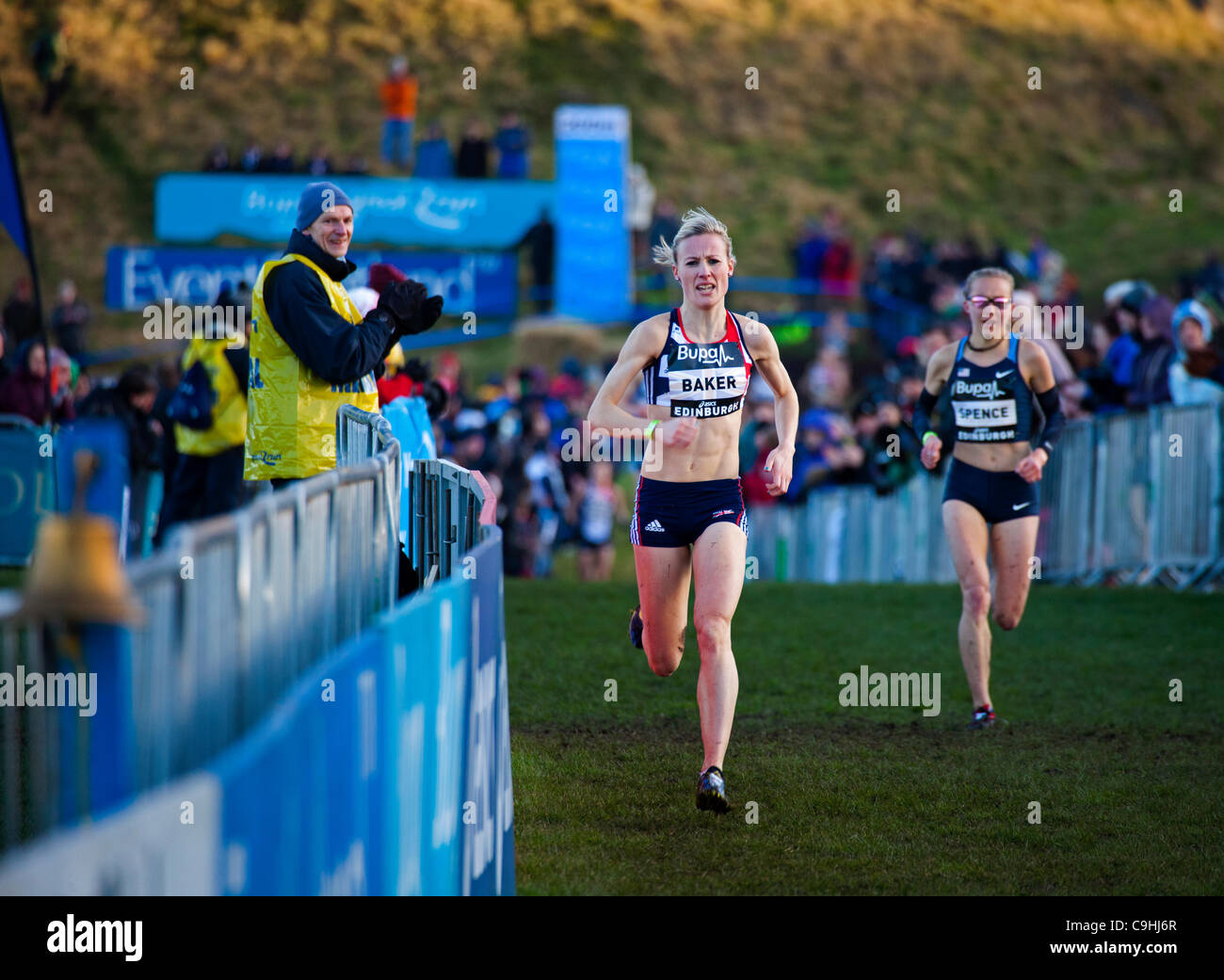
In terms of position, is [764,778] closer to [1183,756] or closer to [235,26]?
[1183,756]

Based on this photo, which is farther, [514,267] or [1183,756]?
[514,267]

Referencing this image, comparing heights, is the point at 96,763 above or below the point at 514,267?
below

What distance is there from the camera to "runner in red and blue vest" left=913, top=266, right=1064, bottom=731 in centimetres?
882

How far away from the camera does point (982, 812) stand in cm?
670

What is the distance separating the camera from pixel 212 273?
34.5 m

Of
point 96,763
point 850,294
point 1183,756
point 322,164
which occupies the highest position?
point 322,164

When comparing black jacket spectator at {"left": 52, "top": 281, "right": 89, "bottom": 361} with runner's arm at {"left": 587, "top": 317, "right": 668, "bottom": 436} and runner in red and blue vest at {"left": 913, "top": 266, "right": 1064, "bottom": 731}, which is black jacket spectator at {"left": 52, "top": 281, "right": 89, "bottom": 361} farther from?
runner's arm at {"left": 587, "top": 317, "right": 668, "bottom": 436}

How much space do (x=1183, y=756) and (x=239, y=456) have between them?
6741mm

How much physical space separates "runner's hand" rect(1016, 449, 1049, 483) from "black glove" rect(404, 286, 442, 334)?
328 centimetres

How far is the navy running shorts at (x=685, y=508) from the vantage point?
6969mm

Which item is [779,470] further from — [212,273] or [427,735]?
[212,273]

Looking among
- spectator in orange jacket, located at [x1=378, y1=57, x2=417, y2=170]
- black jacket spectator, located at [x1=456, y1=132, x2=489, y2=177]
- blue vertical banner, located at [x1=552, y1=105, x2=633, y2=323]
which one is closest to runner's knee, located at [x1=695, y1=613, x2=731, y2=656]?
blue vertical banner, located at [x1=552, y1=105, x2=633, y2=323]

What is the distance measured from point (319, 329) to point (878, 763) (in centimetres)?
331
